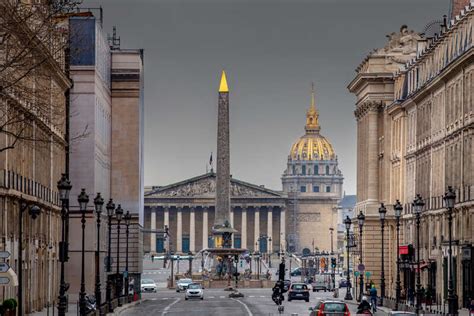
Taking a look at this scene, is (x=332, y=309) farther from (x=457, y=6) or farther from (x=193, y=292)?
(x=193, y=292)

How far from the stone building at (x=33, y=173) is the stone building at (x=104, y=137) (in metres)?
6.06

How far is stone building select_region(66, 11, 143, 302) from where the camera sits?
11000 cm

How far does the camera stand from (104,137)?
123 metres

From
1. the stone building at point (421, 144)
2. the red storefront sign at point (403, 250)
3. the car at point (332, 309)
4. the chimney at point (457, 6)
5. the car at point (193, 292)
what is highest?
the chimney at point (457, 6)

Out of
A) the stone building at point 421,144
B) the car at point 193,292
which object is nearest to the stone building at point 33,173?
the stone building at point 421,144

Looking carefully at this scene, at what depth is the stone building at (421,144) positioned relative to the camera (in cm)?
9412

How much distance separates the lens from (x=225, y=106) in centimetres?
19200

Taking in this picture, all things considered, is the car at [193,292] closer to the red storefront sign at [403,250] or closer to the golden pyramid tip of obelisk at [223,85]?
the red storefront sign at [403,250]

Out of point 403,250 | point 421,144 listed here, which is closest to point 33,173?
point 421,144

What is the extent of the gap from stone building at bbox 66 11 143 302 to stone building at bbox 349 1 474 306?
16829 millimetres

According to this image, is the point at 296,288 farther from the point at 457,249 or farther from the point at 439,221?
the point at 457,249

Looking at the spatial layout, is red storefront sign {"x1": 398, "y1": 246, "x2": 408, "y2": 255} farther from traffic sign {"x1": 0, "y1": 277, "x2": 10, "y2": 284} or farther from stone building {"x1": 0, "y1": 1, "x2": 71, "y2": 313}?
traffic sign {"x1": 0, "y1": 277, "x2": 10, "y2": 284}

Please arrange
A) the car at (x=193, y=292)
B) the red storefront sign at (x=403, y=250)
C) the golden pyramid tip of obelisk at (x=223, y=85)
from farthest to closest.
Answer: the golden pyramid tip of obelisk at (x=223, y=85), the car at (x=193, y=292), the red storefront sign at (x=403, y=250)

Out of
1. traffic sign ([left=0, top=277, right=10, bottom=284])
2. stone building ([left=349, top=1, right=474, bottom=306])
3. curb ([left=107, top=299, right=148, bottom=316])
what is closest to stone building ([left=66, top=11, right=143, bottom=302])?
curb ([left=107, top=299, right=148, bottom=316])
